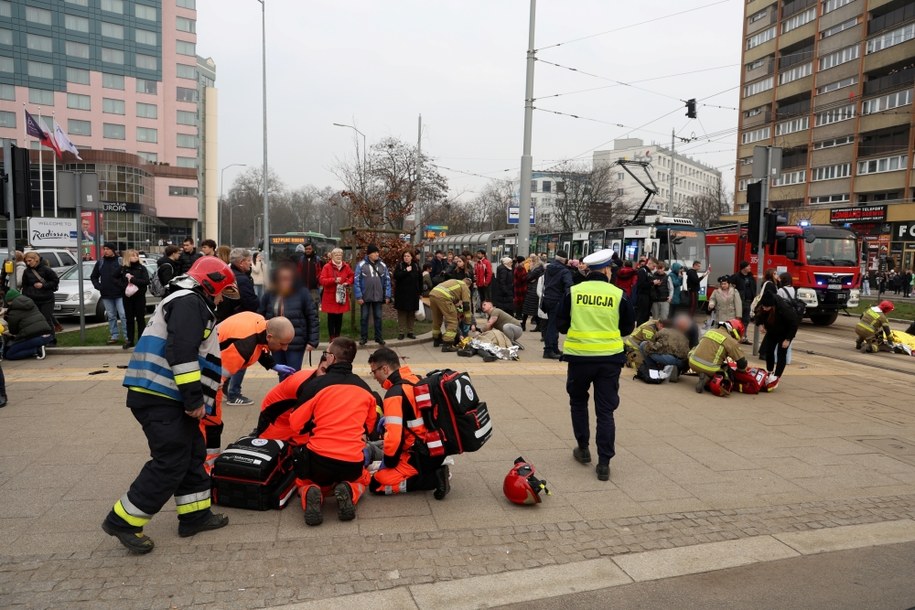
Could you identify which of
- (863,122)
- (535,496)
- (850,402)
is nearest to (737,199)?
(863,122)

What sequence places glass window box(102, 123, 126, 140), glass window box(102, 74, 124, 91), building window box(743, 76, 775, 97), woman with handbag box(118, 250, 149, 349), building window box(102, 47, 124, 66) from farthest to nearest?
glass window box(102, 123, 126, 140) < glass window box(102, 74, 124, 91) < building window box(102, 47, 124, 66) < building window box(743, 76, 775, 97) < woman with handbag box(118, 250, 149, 349)

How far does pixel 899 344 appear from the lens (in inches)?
550

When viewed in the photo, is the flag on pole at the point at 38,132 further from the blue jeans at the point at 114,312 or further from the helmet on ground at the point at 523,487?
the helmet on ground at the point at 523,487

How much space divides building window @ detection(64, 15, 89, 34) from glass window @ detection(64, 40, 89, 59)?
4.38ft

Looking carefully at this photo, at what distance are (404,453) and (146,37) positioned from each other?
253ft

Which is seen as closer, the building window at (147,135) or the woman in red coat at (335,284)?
the woman in red coat at (335,284)

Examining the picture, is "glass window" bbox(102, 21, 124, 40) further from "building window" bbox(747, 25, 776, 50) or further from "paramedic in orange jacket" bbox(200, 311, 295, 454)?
"paramedic in orange jacket" bbox(200, 311, 295, 454)

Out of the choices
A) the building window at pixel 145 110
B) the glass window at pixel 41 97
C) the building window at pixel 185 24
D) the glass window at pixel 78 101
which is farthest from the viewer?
the building window at pixel 185 24

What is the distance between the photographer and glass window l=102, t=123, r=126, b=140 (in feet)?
221

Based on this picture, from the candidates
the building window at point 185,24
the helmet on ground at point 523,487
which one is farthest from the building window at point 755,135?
the building window at point 185,24

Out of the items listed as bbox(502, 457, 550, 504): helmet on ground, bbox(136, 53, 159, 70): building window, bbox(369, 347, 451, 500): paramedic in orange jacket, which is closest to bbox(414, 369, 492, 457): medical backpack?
bbox(369, 347, 451, 500): paramedic in orange jacket

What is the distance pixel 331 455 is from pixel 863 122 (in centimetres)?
5120

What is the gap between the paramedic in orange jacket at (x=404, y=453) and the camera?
4871 millimetres

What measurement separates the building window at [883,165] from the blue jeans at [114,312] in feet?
152
